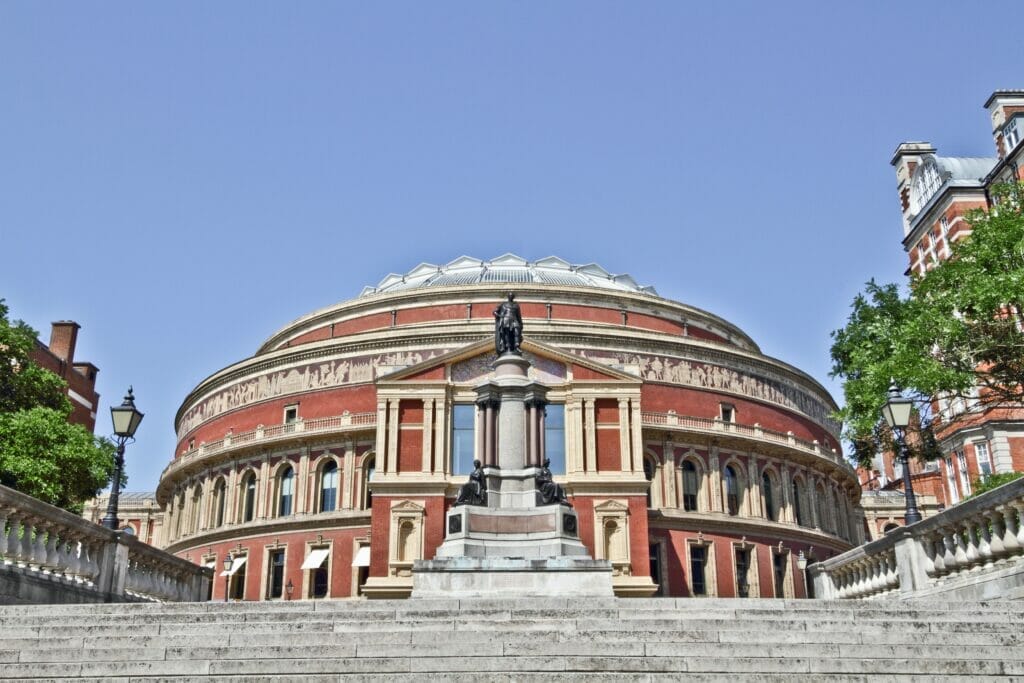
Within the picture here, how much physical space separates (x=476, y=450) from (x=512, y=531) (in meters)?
18.4

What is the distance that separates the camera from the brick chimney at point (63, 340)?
61406 millimetres

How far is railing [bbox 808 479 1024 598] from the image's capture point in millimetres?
12680

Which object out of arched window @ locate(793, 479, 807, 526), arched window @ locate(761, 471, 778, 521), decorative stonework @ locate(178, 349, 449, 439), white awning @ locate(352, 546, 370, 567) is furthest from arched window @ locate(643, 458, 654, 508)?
white awning @ locate(352, 546, 370, 567)

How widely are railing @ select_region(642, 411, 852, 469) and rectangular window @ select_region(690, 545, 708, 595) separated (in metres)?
5.72

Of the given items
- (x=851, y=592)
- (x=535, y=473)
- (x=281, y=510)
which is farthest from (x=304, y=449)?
(x=851, y=592)

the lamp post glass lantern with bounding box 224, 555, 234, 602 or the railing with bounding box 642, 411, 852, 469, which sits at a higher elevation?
the railing with bounding box 642, 411, 852, 469

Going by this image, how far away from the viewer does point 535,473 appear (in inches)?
843

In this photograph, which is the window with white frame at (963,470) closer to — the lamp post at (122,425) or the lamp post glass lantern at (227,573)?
the lamp post glass lantern at (227,573)

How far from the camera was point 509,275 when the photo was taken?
58.5 m

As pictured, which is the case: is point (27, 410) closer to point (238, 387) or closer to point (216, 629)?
point (238, 387)

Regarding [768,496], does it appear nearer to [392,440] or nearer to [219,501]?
[392,440]

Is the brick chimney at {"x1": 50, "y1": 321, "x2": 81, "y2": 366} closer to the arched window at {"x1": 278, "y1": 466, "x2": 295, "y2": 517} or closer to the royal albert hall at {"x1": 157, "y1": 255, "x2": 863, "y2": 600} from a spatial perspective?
the royal albert hall at {"x1": 157, "y1": 255, "x2": 863, "y2": 600}

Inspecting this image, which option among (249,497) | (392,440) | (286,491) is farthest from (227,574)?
(392,440)

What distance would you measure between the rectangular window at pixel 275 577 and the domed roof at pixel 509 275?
59.5 feet
